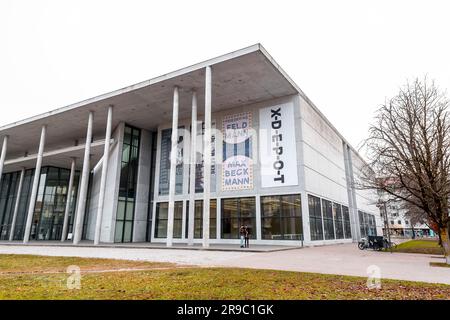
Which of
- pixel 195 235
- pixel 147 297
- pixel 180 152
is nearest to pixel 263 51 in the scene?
pixel 180 152

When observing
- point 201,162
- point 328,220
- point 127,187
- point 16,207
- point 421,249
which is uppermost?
point 201,162

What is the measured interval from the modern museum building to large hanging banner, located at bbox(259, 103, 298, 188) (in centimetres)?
9

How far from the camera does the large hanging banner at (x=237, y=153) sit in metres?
27.0

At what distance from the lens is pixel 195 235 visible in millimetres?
27797

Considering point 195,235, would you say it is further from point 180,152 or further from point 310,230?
point 310,230

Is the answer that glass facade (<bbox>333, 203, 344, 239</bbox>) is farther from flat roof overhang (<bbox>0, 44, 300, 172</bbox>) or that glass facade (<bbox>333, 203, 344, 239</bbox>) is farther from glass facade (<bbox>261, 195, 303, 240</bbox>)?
flat roof overhang (<bbox>0, 44, 300, 172</bbox>)

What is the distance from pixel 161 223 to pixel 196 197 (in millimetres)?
5148

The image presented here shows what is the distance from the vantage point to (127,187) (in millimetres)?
31000

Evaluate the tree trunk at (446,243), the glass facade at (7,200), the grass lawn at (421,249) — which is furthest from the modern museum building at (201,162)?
the tree trunk at (446,243)

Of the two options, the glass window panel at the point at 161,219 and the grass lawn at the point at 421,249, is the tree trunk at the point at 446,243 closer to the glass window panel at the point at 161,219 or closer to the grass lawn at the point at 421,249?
the grass lawn at the point at 421,249

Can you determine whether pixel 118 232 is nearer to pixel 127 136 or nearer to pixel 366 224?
pixel 127 136

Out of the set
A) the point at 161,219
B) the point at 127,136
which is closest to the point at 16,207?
the point at 127,136

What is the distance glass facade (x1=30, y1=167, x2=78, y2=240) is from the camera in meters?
35.5

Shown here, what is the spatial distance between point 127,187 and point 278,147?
1657 centimetres
